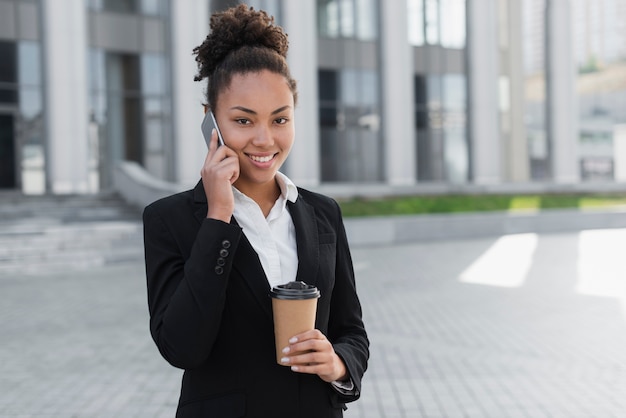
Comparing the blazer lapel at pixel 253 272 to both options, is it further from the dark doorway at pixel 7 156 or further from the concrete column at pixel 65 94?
the dark doorway at pixel 7 156

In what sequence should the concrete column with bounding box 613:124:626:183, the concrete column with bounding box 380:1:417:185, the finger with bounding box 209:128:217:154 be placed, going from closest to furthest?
the finger with bounding box 209:128:217:154
the concrete column with bounding box 380:1:417:185
the concrete column with bounding box 613:124:626:183

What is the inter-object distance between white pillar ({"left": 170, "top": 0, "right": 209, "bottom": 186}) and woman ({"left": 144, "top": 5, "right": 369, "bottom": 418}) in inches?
783

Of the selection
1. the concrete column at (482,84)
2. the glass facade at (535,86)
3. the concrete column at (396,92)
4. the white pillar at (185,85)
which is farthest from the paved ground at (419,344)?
the glass facade at (535,86)

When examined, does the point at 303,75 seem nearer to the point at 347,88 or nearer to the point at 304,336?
the point at 347,88

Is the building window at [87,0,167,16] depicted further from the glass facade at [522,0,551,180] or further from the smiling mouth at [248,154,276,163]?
the glass facade at [522,0,551,180]

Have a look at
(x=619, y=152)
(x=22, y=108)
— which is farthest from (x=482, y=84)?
(x=619, y=152)

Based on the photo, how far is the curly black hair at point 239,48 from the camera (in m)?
1.70

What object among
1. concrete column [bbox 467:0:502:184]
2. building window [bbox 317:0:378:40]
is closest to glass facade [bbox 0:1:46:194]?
building window [bbox 317:0:378:40]

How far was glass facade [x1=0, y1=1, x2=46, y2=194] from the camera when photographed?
72.5 ft

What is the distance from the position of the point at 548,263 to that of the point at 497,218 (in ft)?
18.4

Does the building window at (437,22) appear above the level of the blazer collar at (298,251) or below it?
above

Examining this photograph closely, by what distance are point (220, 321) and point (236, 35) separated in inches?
30.0

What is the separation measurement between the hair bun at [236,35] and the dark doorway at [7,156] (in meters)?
23.3

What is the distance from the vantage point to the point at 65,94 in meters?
19.8
